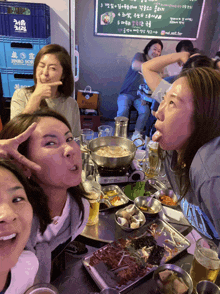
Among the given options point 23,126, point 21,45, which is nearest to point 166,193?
point 23,126

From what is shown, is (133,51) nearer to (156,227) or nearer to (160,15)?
(160,15)

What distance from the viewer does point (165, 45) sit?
17.4ft

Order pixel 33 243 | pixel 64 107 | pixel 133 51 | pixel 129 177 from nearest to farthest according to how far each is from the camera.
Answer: pixel 33 243, pixel 129 177, pixel 64 107, pixel 133 51

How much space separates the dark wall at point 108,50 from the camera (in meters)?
4.99

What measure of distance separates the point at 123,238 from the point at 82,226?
0.24m

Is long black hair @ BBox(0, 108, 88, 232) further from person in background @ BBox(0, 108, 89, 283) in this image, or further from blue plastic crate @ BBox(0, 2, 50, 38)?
blue plastic crate @ BBox(0, 2, 50, 38)

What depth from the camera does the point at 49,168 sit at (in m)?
0.95

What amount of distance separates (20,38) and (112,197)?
2.97m

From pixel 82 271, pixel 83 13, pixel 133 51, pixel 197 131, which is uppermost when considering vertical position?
pixel 83 13

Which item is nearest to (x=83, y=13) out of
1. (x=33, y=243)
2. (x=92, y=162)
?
(x=92, y=162)

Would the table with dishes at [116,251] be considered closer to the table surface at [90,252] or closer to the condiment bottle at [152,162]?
the table surface at [90,252]

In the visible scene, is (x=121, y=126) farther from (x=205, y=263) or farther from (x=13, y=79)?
(x=13, y=79)

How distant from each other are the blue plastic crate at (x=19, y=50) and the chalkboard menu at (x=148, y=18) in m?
2.06

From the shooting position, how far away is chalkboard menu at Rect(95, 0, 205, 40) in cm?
480
